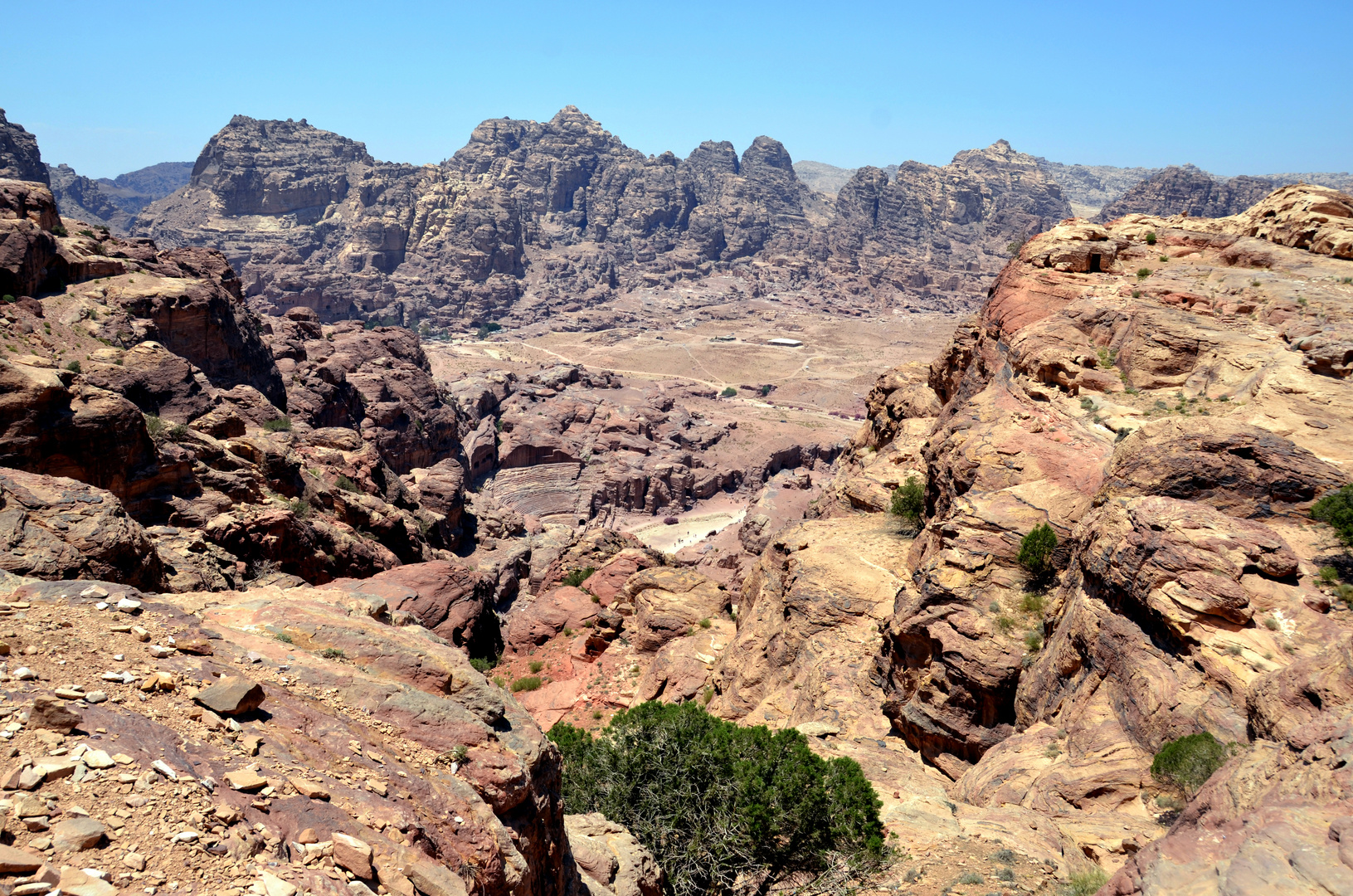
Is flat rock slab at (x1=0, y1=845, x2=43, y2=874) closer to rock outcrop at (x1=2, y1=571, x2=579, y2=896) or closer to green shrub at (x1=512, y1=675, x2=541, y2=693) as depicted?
rock outcrop at (x1=2, y1=571, x2=579, y2=896)

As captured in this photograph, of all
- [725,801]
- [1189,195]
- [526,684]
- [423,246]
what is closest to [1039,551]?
[725,801]

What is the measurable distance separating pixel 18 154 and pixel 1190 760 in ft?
466

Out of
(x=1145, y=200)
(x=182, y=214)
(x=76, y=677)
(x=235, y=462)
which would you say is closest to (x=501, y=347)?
(x=182, y=214)

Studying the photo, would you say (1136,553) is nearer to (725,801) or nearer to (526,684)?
(725,801)

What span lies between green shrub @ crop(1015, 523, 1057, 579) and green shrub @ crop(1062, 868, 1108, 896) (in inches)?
337

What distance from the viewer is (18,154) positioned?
103375 mm

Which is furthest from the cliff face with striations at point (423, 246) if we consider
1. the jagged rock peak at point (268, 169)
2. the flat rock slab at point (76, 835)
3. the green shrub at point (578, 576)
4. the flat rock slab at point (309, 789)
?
the flat rock slab at point (76, 835)

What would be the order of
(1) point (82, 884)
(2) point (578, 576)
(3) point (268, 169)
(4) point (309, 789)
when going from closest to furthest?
(1) point (82, 884) → (4) point (309, 789) → (2) point (578, 576) → (3) point (268, 169)

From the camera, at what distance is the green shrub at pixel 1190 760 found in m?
11.3

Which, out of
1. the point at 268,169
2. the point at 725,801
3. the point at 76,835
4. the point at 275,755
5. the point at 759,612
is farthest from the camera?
the point at 268,169

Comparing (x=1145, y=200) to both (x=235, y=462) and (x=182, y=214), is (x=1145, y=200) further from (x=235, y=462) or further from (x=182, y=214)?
(x=182, y=214)

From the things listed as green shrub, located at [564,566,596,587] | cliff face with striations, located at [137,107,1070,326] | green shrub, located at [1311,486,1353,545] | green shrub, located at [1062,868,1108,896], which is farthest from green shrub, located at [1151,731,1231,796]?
cliff face with striations, located at [137,107,1070,326]

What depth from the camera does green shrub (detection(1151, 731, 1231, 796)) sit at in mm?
11289

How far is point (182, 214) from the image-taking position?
168750 mm
